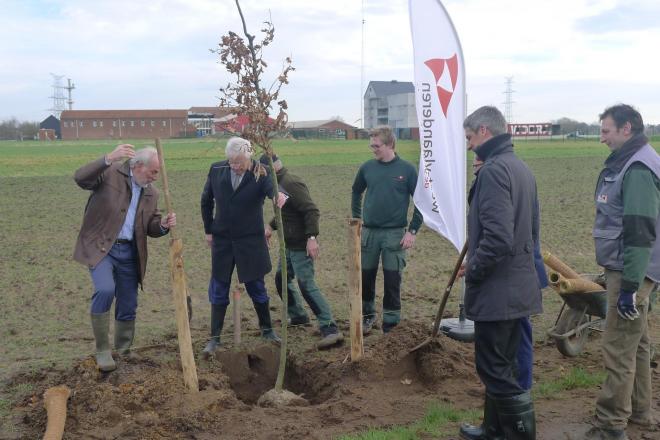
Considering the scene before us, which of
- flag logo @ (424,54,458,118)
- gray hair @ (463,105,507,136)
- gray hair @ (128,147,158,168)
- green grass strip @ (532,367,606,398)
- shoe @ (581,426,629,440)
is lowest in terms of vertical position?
green grass strip @ (532,367,606,398)

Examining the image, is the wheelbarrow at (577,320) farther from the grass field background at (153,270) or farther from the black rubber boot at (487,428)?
the black rubber boot at (487,428)

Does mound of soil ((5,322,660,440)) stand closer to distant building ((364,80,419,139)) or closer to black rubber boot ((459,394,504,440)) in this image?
black rubber boot ((459,394,504,440))

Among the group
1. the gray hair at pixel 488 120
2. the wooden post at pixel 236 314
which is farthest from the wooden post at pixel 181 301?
the gray hair at pixel 488 120

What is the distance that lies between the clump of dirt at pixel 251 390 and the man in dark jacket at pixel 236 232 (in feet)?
1.95

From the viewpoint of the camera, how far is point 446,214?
695 centimetres

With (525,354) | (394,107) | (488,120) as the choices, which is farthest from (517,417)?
(394,107)

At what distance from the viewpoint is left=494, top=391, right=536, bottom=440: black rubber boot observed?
4.20 meters

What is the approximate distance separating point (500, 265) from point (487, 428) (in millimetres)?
1229

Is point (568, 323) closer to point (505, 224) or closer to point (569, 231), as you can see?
point (505, 224)

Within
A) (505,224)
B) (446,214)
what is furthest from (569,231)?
(505,224)

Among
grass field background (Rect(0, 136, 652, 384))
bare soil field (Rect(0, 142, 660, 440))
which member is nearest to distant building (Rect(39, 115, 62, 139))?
grass field background (Rect(0, 136, 652, 384))

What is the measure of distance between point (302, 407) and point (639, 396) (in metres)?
2.56

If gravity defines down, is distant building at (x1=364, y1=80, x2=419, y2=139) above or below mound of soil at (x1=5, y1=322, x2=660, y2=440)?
above

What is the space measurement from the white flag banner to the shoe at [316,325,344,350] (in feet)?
5.09
